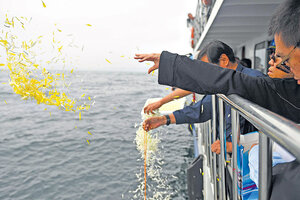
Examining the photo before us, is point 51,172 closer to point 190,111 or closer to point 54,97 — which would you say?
point 54,97

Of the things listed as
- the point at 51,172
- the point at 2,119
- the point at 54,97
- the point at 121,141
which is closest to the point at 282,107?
the point at 54,97

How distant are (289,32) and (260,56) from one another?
7112 mm

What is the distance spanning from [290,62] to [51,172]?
8.90 metres

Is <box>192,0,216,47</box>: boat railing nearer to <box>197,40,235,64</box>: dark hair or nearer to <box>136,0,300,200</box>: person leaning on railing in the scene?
<box>197,40,235,64</box>: dark hair

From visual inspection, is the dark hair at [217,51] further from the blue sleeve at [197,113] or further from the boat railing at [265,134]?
the boat railing at [265,134]

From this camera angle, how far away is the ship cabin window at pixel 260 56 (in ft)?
22.6

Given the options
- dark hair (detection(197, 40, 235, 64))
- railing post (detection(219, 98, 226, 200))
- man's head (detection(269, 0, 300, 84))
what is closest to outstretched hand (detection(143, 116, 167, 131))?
dark hair (detection(197, 40, 235, 64))

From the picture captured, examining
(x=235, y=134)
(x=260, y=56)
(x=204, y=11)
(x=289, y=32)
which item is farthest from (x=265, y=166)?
(x=204, y=11)

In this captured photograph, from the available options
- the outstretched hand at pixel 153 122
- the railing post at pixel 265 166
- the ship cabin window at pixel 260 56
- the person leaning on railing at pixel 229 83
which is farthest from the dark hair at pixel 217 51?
the ship cabin window at pixel 260 56

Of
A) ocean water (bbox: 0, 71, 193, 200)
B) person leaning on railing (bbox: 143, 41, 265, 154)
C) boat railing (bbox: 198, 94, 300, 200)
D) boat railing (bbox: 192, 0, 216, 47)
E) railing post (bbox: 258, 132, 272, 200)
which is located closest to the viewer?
boat railing (bbox: 198, 94, 300, 200)

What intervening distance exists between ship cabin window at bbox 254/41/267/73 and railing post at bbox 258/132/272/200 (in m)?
6.34

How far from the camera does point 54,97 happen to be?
299 cm

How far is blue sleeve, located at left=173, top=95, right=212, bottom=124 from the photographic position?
2.80 m

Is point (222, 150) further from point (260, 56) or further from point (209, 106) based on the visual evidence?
point (260, 56)
